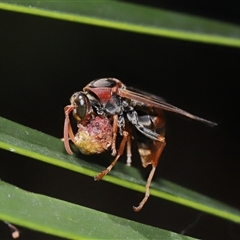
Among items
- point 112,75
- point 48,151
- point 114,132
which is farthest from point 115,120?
point 112,75

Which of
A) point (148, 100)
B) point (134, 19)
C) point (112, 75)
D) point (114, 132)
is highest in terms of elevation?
point (134, 19)

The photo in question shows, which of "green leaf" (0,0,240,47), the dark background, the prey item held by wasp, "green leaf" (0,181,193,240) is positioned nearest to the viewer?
"green leaf" (0,181,193,240)

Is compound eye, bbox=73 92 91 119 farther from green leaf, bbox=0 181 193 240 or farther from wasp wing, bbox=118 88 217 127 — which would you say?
green leaf, bbox=0 181 193 240

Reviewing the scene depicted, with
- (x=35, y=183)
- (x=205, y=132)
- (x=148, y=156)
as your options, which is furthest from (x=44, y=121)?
(x=148, y=156)

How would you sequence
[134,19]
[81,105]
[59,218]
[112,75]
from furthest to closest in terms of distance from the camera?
[112,75], [81,105], [134,19], [59,218]

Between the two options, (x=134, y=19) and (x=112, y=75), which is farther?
(x=112, y=75)

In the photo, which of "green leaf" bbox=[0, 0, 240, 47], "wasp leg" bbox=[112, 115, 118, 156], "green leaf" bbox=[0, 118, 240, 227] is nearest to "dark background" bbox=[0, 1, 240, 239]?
"wasp leg" bbox=[112, 115, 118, 156]

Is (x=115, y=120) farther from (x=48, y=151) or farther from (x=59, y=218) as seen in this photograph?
(x=59, y=218)

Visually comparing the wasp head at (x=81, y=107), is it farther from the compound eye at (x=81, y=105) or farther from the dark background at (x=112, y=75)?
the dark background at (x=112, y=75)
